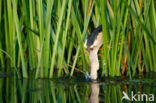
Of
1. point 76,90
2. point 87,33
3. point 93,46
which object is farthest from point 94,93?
point 87,33

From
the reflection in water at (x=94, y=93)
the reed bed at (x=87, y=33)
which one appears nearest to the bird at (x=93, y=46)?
the reed bed at (x=87, y=33)

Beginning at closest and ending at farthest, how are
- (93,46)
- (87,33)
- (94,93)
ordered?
(94,93), (93,46), (87,33)

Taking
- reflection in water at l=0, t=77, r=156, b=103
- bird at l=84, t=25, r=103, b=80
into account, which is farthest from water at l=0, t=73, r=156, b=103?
bird at l=84, t=25, r=103, b=80

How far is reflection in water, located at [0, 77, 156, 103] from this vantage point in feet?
7.86

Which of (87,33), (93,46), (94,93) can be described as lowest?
(94,93)

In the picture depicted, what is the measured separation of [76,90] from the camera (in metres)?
2.73

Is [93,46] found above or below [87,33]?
below

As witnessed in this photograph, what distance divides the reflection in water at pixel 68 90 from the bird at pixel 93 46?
0.53ft

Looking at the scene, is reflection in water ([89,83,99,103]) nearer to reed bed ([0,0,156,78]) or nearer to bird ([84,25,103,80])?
bird ([84,25,103,80])

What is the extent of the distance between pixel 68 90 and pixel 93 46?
49cm

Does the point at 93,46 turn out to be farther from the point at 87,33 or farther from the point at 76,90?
the point at 87,33

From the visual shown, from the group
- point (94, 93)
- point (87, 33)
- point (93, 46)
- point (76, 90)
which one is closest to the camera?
point (94, 93)

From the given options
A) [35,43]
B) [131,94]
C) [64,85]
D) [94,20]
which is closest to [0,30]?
[35,43]

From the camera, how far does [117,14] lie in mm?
3164
